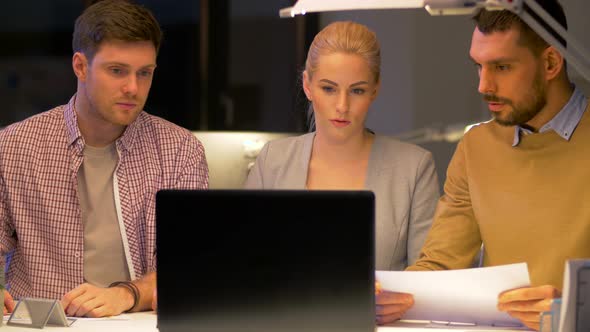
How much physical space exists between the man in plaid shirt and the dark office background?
297 centimetres

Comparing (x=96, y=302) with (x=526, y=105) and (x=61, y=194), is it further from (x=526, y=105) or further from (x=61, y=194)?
(x=526, y=105)

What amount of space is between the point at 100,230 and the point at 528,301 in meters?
1.27

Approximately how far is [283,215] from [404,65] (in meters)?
3.41

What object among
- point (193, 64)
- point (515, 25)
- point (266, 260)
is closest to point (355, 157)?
point (515, 25)

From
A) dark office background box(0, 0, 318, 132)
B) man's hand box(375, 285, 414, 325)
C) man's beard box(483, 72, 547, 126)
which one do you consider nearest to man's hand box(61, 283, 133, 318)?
man's hand box(375, 285, 414, 325)

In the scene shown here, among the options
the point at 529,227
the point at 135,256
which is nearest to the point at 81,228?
the point at 135,256

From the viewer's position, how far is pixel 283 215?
1.86m

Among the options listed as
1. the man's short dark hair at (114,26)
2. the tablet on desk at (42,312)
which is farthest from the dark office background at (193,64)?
the tablet on desk at (42,312)

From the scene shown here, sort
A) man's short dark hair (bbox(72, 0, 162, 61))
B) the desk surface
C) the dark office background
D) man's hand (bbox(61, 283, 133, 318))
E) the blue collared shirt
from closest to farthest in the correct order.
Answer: the desk surface, man's hand (bbox(61, 283, 133, 318)), the blue collared shirt, man's short dark hair (bbox(72, 0, 162, 61)), the dark office background

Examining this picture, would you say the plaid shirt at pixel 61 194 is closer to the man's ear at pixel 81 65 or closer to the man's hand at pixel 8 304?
the man's ear at pixel 81 65

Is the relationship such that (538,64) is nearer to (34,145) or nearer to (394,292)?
(394,292)

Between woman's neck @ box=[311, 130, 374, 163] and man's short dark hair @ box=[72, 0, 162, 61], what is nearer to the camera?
man's short dark hair @ box=[72, 0, 162, 61]

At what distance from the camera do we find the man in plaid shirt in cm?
271

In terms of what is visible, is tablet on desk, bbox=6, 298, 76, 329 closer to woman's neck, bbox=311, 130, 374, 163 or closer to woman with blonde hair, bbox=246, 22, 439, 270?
woman with blonde hair, bbox=246, 22, 439, 270
